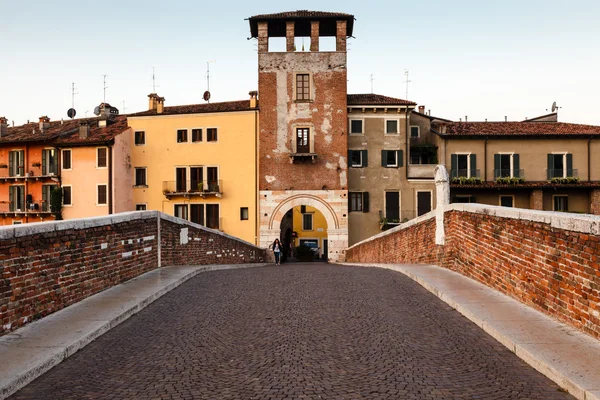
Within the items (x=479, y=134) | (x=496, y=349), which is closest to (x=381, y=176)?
(x=479, y=134)

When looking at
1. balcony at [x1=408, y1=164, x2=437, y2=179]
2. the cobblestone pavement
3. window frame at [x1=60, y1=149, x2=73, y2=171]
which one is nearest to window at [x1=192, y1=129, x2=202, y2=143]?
window frame at [x1=60, y1=149, x2=73, y2=171]

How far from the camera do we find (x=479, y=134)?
39.5 metres

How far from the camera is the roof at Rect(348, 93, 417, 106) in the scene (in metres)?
38.9

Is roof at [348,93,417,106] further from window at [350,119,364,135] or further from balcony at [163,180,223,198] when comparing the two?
balcony at [163,180,223,198]

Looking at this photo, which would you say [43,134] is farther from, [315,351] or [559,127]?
[315,351]

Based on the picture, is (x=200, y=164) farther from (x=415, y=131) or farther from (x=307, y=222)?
(x=307, y=222)

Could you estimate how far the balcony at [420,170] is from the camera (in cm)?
3900

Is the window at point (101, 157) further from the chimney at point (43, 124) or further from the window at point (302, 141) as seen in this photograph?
the window at point (302, 141)

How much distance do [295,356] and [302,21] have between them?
34.1 m

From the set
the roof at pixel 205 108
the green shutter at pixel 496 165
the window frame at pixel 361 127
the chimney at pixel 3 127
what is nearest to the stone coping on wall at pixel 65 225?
the roof at pixel 205 108

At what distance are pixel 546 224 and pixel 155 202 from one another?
1378 inches

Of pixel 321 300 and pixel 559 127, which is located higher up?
pixel 559 127

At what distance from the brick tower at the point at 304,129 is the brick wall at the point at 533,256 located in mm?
23044

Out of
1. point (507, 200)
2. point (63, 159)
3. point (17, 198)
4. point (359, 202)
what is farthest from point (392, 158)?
point (17, 198)
